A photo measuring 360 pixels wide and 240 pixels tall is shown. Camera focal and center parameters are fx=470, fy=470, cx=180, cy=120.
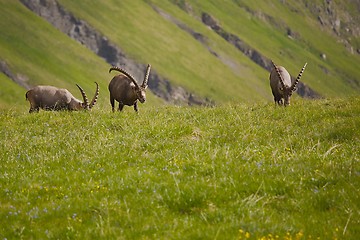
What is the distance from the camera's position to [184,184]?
9.61m

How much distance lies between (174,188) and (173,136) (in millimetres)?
5322

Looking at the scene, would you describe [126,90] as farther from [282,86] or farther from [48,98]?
[282,86]

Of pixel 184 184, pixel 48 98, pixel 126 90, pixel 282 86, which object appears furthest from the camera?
pixel 48 98

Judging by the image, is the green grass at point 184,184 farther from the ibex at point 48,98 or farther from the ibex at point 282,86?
the ibex at point 48,98

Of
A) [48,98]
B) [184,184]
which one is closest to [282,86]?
[48,98]

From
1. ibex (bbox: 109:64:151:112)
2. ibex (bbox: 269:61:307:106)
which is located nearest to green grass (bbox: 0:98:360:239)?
ibex (bbox: 109:64:151:112)

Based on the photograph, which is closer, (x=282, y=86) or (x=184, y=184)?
(x=184, y=184)

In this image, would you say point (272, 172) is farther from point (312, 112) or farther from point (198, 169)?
A: point (312, 112)

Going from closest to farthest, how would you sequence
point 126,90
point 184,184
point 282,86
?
point 184,184 < point 282,86 < point 126,90

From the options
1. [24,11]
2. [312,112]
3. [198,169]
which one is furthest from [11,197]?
[24,11]

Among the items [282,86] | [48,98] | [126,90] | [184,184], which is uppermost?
[184,184]

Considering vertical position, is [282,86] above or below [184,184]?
below

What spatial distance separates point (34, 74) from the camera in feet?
501

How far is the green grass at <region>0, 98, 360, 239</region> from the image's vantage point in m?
8.03
